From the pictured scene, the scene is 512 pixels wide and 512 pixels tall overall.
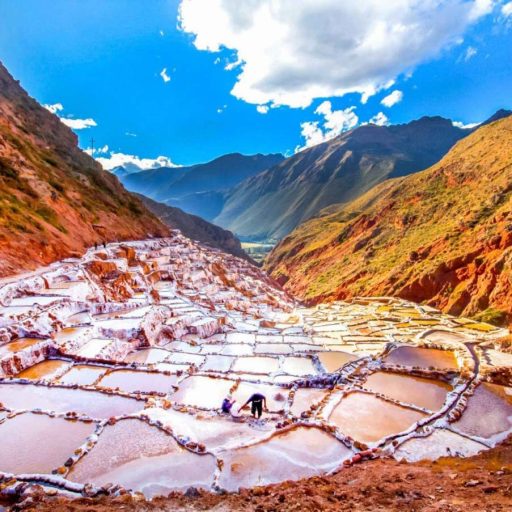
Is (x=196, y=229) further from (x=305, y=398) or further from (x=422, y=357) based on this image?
(x=305, y=398)

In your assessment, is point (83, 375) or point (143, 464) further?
point (83, 375)

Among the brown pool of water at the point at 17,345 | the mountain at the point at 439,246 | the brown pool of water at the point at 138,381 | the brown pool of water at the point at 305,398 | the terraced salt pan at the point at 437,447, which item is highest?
the mountain at the point at 439,246

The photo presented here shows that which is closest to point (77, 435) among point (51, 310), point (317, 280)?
point (51, 310)

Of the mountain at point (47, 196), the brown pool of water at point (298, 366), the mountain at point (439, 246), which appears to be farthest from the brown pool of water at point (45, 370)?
the mountain at point (439, 246)

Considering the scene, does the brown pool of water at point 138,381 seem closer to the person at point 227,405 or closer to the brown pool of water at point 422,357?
the person at point 227,405

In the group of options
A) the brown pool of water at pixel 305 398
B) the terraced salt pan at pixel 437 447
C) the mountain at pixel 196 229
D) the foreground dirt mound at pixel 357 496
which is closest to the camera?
the foreground dirt mound at pixel 357 496

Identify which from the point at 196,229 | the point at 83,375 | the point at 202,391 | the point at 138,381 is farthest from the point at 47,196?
the point at 196,229
